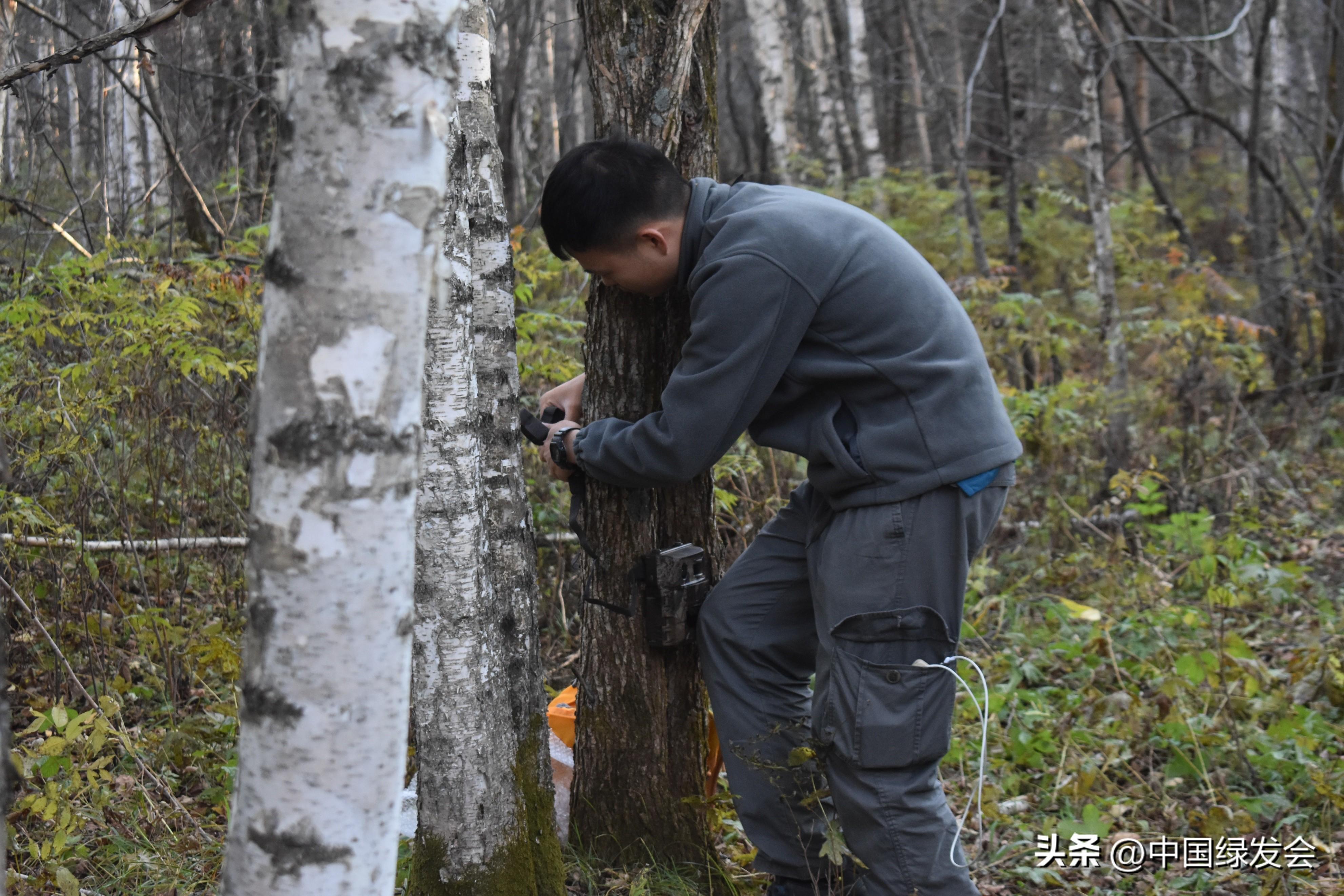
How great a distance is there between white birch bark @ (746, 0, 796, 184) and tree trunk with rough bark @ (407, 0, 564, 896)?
332 inches

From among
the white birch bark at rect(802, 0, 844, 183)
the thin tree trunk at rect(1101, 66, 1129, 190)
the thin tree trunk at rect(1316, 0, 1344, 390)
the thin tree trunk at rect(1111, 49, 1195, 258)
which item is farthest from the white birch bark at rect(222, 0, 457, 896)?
the thin tree trunk at rect(1101, 66, 1129, 190)

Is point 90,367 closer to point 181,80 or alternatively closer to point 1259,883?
point 181,80

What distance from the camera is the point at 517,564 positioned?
2.92 metres

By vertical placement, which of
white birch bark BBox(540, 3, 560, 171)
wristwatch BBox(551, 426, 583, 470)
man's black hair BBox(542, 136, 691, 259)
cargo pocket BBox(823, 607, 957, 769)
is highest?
white birch bark BBox(540, 3, 560, 171)

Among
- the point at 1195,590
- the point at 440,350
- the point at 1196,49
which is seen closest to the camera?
the point at 440,350

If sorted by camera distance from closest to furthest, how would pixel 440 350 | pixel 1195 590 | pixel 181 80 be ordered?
pixel 440 350 < pixel 1195 590 < pixel 181 80

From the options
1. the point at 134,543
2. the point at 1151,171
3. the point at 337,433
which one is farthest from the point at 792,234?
the point at 1151,171

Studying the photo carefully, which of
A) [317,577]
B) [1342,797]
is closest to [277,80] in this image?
[317,577]

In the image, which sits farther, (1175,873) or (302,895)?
(1175,873)

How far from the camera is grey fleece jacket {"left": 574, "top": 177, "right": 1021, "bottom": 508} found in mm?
2574

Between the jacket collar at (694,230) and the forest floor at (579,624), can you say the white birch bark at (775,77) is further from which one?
the jacket collar at (694,230)

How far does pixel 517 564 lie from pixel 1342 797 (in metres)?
2.80

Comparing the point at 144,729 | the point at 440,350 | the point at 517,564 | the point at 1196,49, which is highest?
the point at 1196,49

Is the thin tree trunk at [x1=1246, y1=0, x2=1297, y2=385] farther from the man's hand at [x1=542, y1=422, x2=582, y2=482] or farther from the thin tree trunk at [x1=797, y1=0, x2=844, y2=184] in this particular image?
the man's hand at [x1=542, y1=422, x2=582, y2=482]
